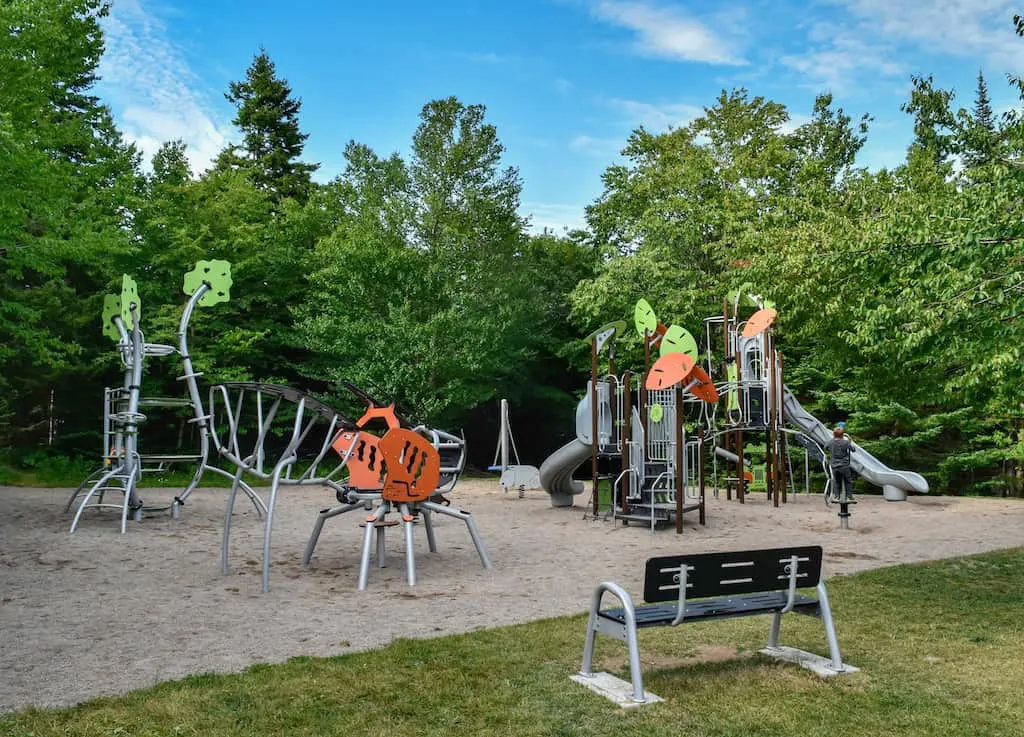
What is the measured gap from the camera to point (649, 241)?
1004 inches

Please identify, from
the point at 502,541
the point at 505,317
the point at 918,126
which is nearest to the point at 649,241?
the point at 505,317

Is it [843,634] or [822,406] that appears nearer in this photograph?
[843,634]

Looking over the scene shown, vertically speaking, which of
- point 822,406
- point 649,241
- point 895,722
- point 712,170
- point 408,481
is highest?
point 712,170

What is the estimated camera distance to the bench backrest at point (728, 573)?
187 inches

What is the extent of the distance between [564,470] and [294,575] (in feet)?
25.2

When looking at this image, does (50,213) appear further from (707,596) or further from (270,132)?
(270,132)

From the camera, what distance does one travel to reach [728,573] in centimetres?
494

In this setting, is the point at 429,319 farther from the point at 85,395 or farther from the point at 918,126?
the point at 918,126

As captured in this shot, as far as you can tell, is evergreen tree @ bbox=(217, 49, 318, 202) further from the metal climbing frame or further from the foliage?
the metal climbing frame

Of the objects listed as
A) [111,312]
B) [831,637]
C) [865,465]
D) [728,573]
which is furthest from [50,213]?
[865,465]

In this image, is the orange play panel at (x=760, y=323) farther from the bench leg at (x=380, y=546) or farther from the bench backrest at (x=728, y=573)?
the bench backrest at (x=728, y=573)

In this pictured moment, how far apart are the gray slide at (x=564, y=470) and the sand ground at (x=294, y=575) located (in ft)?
1.36

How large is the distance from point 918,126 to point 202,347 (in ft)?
66.1

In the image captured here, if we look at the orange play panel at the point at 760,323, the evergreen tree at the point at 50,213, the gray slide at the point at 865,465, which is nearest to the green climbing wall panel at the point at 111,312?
the evergreen tree at the point at 50,213
